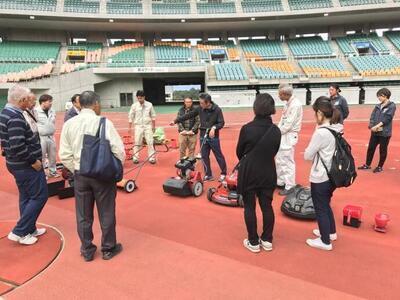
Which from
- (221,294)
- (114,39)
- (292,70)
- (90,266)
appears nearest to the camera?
(221,294)

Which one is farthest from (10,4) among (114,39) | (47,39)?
(114,39)

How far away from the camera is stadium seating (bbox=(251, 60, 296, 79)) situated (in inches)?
1009

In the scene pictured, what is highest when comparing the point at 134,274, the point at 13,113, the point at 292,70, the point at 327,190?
the point at 292,70

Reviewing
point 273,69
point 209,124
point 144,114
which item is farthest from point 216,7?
point 209,124

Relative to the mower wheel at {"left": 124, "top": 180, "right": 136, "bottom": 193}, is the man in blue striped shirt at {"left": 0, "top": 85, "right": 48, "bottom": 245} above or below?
above

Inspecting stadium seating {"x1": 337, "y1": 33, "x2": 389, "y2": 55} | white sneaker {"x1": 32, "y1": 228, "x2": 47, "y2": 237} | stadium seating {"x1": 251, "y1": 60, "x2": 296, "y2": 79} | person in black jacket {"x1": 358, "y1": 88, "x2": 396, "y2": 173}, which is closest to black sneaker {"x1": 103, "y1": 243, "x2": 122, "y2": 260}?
white sneaker {"x1": 32, "y1": 228, "x2": 47, "y2": 237}

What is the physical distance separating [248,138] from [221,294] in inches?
59.7

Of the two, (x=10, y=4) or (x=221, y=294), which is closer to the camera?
(x=221, y=294)

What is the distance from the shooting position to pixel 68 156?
3.07m

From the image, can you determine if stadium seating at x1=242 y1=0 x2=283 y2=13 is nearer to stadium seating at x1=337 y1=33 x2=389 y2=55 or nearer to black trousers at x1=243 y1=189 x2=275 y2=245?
stadium seating at x1=337 y1=33 x2=389 y2=55

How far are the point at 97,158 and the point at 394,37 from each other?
34763 mm

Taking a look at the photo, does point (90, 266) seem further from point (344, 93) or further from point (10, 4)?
point (10, 4)

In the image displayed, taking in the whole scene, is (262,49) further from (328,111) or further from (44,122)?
(328,111)

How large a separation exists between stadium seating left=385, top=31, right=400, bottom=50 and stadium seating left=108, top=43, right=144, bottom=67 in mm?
23866
